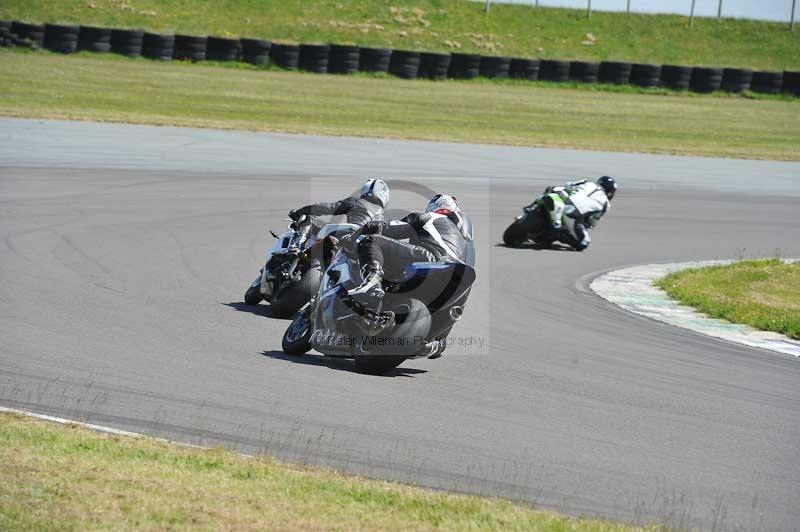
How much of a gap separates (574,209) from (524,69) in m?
25.6

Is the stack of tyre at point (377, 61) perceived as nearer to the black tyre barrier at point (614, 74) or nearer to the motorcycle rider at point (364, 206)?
the black tyre barrier at point (614, 74)

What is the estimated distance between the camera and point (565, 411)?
7.86 meters

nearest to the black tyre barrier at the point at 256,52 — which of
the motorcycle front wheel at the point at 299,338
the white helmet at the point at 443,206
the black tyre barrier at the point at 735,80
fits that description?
the black tyre barrier at the point at 735,80

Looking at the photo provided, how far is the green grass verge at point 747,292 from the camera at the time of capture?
12.0 metres

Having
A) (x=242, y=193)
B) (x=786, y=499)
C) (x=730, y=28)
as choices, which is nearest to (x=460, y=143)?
(x=242, y=193)

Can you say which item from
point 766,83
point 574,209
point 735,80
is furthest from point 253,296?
point 766,83

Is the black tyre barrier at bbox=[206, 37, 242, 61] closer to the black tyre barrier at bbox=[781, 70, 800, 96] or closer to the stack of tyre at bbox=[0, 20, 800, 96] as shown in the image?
the stack of tyre at bbox=[0, 20, 800, 96]

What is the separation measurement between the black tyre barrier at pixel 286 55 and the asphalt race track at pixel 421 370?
20.5m

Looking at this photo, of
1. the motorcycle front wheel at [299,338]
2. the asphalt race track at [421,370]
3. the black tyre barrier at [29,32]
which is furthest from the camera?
the black tyre barrier at [29,32]

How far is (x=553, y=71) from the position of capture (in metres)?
41.1

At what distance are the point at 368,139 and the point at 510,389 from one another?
18.3m

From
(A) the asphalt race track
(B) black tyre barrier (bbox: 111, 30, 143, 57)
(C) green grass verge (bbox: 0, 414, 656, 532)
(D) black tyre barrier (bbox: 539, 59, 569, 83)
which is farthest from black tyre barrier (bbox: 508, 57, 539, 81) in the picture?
(C) green grass verge (bbox: 0, 414, 656, 532)

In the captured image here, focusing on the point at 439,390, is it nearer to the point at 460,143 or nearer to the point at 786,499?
the point at 786,499

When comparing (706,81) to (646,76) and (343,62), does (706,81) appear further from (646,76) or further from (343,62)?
(343,62)
